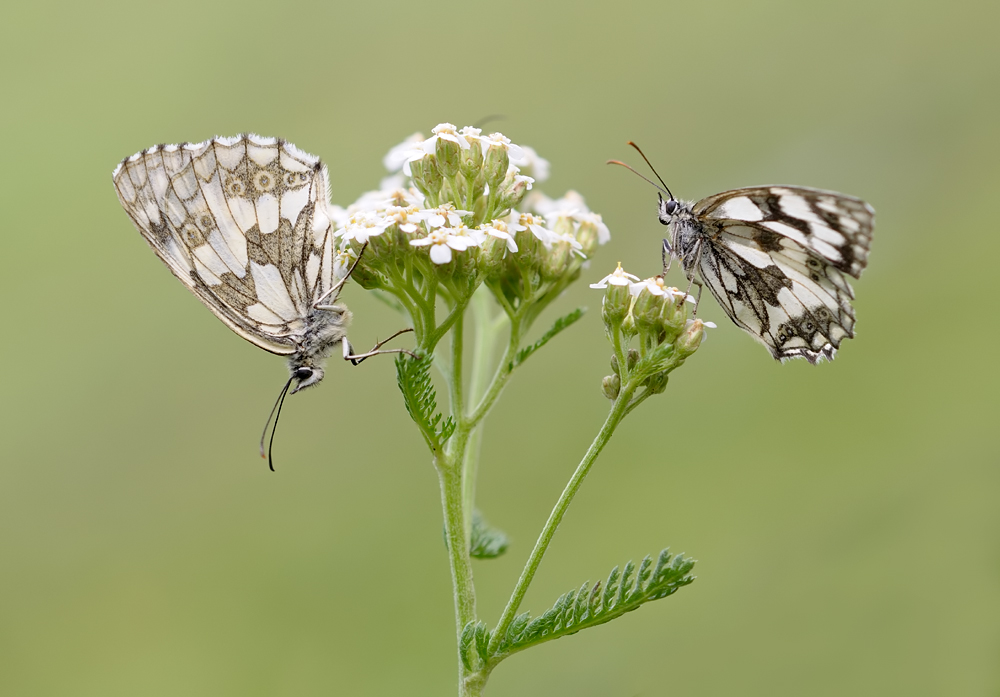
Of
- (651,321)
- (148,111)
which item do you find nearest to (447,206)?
(651,321)

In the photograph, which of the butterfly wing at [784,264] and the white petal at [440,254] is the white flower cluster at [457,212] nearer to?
the white petal at [440,254]

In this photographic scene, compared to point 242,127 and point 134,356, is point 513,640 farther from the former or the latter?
point 242,127

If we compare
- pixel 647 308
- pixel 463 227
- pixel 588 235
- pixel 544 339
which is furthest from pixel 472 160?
pixel 647 308

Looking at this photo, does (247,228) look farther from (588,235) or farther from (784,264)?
(784,264)

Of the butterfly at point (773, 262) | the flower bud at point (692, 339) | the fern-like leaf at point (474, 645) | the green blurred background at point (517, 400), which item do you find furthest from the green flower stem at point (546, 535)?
the green blurred background at point (517, 400)

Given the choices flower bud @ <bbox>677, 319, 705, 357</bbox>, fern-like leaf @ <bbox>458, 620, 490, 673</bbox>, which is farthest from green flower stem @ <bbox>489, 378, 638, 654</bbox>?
flower bud @ <bbox>677, 319, 705, 357</bbox>
